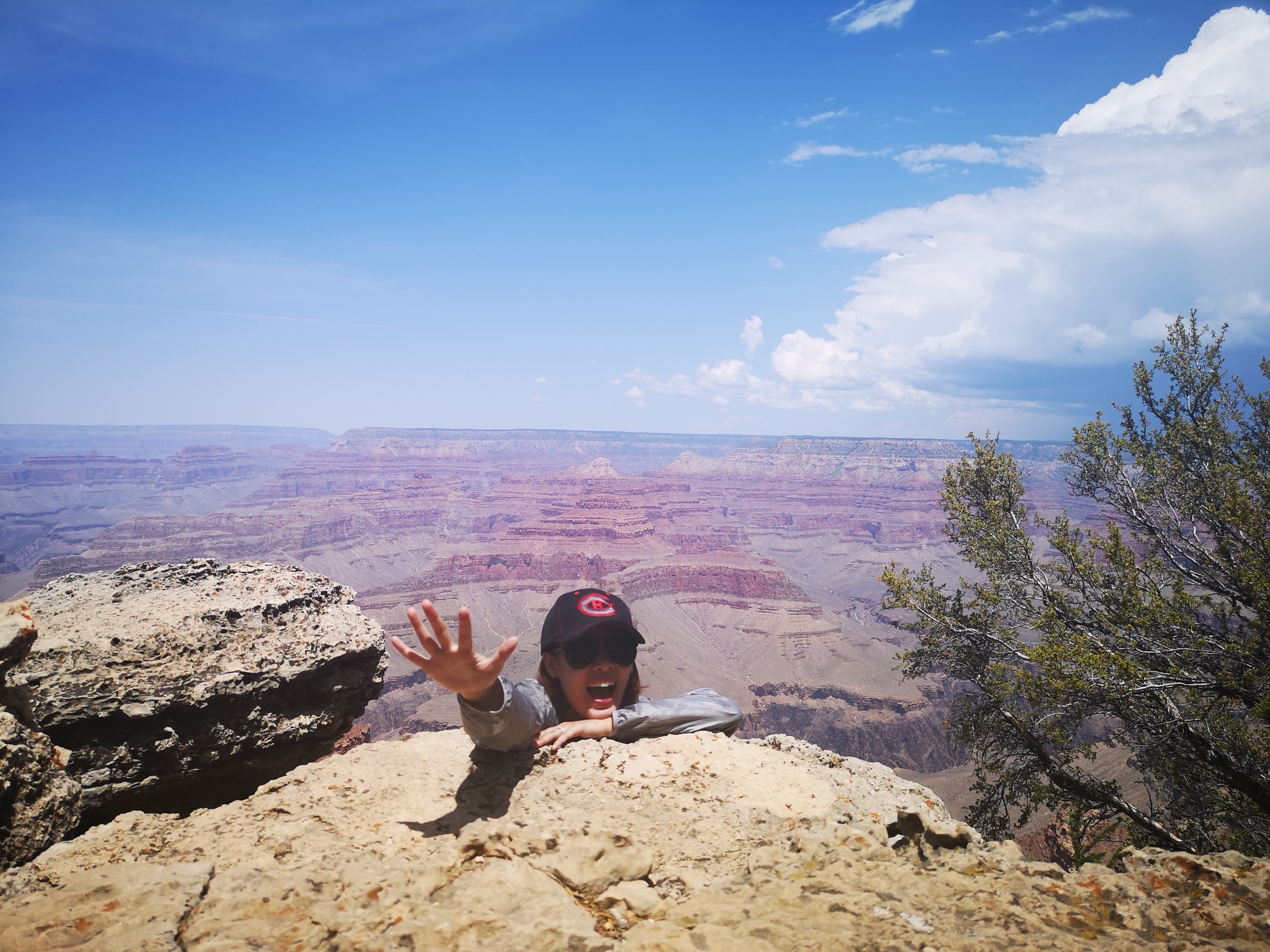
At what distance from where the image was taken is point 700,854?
274 centimetres

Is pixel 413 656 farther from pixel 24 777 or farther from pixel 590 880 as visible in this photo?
pixel 24 777

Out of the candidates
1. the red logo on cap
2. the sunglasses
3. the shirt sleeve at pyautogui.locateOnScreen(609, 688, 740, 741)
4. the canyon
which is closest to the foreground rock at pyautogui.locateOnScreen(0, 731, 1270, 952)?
the shirt sleeve at pyautogui.locateOnScreen(609, 688, 740, 741)

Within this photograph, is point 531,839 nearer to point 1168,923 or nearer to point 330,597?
point 1168,923

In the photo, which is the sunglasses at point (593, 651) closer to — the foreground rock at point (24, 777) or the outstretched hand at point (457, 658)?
the outstretched hand at point (457, 658)

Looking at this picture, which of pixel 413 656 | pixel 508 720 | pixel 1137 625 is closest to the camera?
pixel 413 656

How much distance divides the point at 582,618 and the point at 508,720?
0.89 metres

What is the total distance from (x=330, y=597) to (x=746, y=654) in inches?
2728

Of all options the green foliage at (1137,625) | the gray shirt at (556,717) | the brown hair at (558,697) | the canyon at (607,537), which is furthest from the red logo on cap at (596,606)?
the canyon at (607,537)

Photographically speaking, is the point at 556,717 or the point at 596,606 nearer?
the point at 556,717

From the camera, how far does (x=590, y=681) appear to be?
4.00 m

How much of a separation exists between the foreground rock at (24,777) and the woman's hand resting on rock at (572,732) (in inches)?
84.5

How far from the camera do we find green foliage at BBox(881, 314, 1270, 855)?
7.64 meters

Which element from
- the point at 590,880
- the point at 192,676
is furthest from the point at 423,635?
the point at 192,676

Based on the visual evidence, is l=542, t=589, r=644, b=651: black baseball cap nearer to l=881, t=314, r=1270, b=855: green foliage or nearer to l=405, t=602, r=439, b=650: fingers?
l=405, t=602, r=439, b=650: fingers
